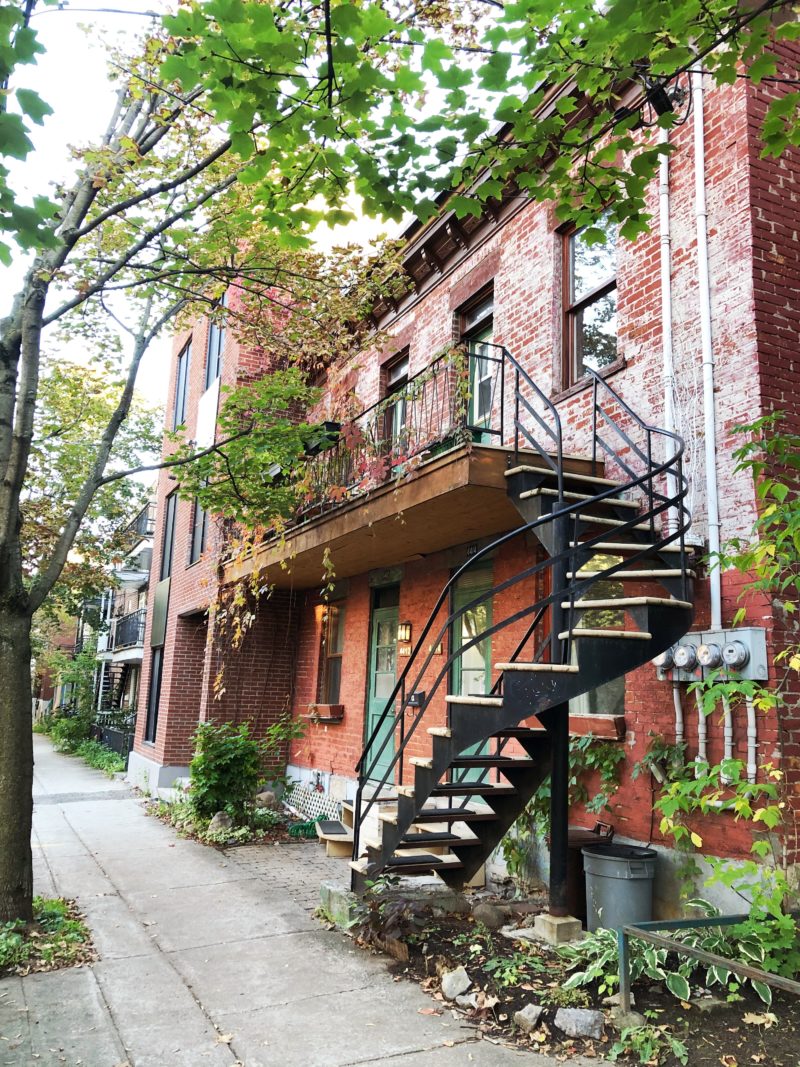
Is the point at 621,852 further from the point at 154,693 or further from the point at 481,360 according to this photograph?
the point at 154,693

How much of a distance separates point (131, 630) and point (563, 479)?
2000 centimetres

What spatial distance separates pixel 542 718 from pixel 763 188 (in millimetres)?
4274

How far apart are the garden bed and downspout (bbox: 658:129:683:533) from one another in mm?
3107

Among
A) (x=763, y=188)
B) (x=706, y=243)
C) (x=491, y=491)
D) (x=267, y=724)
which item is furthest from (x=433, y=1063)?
(x=267, y=724)

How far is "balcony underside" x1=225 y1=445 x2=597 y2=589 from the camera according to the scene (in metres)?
6.24

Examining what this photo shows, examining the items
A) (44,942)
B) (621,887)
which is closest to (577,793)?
(621,887)

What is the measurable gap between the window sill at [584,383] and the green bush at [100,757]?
48.6ft

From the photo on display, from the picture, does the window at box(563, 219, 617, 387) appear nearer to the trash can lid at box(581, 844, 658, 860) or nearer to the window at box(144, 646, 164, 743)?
the trash can lid at box(581, 844, 658, 860)

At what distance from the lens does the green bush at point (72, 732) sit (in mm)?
25219

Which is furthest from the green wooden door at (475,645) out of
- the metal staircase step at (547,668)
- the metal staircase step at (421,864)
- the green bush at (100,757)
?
the green bush at (100,757)

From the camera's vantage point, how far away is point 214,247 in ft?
23.6

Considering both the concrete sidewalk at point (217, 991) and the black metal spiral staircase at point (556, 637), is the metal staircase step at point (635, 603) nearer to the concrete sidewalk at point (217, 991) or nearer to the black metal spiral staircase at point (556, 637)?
the black metal spiral staircase at point (556, 637)

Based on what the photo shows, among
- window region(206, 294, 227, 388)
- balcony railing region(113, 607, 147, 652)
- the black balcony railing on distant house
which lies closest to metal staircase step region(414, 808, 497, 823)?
window region(206, 294, 227, 388)

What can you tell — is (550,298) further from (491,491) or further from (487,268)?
(491,491)
